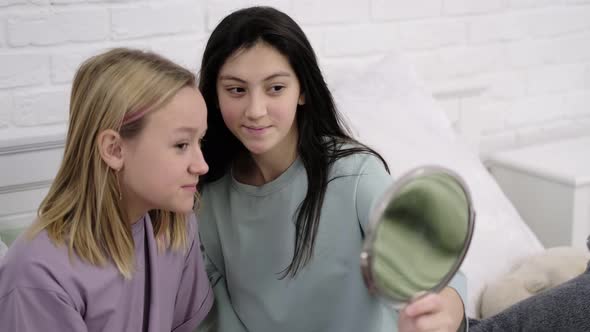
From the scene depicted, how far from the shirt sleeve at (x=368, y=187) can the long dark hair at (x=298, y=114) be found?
0.09ft

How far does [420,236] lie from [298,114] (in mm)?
475

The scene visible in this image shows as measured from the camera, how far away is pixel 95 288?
1139 millimetres

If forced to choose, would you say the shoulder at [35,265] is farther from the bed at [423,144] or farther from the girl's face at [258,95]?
the bed at [423,144]

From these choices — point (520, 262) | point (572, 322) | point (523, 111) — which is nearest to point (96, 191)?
point (572, 322)

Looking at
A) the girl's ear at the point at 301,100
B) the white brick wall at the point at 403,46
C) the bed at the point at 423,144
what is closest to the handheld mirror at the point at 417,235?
the girl's ear at the point at 301,100

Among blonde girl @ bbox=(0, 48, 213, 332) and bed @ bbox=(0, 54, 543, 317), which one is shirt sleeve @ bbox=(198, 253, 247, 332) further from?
bed @ bbox=(0, 54, 543, 317)

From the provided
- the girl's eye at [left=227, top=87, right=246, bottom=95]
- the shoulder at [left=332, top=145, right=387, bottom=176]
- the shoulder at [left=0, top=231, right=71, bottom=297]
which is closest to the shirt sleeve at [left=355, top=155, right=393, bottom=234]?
the shoulder at [left=332, top=145, right=387, bottom=176]

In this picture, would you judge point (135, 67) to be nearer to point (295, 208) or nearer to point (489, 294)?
point (295, 208)

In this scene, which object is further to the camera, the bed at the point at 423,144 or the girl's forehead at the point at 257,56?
the bed at the point at 423,144

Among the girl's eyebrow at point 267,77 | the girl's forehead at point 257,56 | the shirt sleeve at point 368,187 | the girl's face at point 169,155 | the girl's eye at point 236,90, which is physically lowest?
the shirt sleeve at point 368,187

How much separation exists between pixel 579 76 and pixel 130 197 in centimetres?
173

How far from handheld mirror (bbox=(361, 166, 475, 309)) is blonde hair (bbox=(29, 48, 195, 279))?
15.6 inches

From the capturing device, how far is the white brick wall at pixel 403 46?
5.35 feet

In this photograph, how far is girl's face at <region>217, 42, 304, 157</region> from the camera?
4.11 ft
